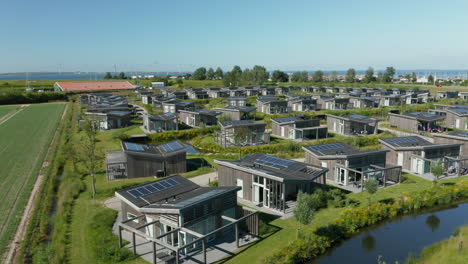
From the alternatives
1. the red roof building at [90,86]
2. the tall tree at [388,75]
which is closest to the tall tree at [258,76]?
the red roof building at [90,86]

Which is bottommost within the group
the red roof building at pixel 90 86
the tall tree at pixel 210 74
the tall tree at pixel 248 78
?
the red roof building at pixel 90 86

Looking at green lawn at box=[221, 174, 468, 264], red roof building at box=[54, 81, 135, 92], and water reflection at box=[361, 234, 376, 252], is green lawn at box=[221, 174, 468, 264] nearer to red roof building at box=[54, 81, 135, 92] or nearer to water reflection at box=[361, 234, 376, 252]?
water reflection at box=[361, 234, 376, 252]

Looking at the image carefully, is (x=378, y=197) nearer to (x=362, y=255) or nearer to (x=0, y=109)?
Answer: (x=362, y=255)

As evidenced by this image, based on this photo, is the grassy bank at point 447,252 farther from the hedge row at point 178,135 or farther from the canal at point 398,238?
the hedge row at point 178,135

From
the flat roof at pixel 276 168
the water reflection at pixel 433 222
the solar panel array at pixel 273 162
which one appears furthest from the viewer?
the solar panel array at pixel 273 162

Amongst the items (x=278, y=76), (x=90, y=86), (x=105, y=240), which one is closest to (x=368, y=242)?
(x=105, y=240)

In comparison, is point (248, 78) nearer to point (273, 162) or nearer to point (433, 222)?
point (273, 162)
